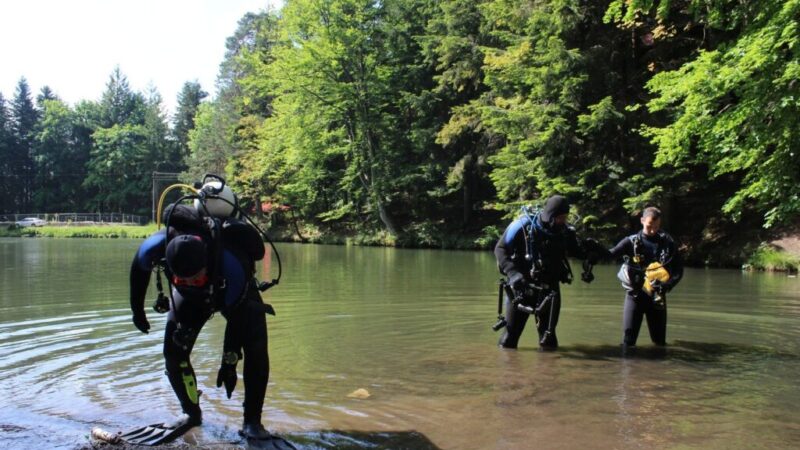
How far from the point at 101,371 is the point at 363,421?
10.1 ft

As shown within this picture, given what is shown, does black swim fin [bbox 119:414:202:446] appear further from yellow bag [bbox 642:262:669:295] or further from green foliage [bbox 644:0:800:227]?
green foliage [bbox 644:0:800:227]

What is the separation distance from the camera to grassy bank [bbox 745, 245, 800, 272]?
1719 cm

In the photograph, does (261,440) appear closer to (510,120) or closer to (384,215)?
(510,120)

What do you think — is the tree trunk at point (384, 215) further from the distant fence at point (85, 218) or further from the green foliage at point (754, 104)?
the distant fence at point (85, 218)

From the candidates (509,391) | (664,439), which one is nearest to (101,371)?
(509,391)

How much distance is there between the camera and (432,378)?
18.7ft

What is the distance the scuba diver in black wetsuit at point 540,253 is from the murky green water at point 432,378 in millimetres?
598

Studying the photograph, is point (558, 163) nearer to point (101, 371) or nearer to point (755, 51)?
point (755, 51)

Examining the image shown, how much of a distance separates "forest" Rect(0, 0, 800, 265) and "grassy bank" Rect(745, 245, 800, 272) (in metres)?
0.59

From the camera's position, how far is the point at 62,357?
667 centimetres

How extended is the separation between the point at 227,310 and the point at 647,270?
15.0 ft

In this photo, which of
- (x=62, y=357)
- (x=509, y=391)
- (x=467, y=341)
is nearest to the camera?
(x=509, y=391)

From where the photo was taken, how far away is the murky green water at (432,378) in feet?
13.8

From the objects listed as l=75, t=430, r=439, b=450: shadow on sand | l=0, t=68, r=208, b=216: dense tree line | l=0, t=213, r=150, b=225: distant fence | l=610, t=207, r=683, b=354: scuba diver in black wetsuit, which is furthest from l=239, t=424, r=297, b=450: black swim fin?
l=0, t=68, r=208, b=216: dense tree line
